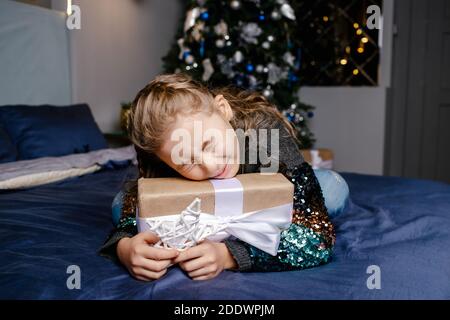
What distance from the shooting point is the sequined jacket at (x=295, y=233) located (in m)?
0.91

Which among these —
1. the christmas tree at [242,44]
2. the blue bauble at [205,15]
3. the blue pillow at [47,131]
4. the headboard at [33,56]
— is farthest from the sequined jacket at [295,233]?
the blue bauble at [205,15]

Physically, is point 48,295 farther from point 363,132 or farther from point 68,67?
point 363,132

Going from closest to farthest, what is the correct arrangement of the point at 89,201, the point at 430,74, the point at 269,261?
the point at 269,261
the point at 89,201
the point at 430,74

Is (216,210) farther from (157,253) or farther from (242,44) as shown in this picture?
(242,44)

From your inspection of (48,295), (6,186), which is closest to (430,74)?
(6,186)

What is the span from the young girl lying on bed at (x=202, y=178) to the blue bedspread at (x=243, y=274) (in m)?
0.03

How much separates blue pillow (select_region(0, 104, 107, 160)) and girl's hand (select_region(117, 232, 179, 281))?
1488 mm

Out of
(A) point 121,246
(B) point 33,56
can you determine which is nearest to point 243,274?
(A) point 121,246

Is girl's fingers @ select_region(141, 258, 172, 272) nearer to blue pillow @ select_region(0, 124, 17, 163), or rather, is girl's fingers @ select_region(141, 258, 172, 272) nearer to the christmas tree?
blue pillow @ select_region(0, 124, 17, 163)

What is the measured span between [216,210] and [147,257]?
0.54ft

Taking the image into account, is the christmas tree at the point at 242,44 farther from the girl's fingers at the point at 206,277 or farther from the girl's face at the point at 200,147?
the girl's fingers at the point at 206,277

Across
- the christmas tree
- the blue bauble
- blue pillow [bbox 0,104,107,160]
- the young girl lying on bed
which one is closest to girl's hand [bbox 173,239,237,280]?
the young girl lying on bed

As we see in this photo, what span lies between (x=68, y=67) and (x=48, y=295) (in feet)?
7.99
